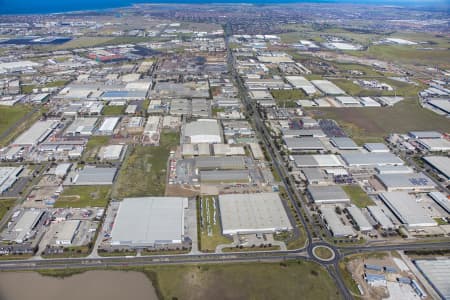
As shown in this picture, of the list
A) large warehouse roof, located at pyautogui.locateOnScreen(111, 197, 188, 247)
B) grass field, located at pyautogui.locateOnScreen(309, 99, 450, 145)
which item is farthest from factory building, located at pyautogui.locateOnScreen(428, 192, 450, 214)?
large warehouse roof, located at pyautogui.locateOnScreen(111, 197, 188, 247)

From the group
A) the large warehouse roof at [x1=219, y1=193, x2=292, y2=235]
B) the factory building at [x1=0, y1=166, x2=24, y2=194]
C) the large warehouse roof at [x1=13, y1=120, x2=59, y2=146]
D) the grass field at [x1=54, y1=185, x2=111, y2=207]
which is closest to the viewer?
the large warehouse roof at [x1=219, y1=193, x2=292, y2=235]

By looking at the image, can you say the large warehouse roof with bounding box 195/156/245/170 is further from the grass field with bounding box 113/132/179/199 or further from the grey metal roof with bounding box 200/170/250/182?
the grass field with bounding box 113/132/179/199

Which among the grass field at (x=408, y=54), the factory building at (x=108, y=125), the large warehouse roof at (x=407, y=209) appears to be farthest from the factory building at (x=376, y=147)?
the grass field at (x=408, y=54)

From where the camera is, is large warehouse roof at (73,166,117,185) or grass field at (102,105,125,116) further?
grass field at (102,105,125,116)

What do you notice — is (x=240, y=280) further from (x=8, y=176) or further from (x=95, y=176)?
(x=8, y=176)

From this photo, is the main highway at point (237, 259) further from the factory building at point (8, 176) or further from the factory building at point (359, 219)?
the factory building at point (8, 176)

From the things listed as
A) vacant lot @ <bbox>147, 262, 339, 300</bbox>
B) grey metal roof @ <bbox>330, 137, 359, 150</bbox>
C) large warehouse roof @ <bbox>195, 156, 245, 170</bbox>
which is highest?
grey metal roof @ <bbox>330, 137, 359, 150</bbox>

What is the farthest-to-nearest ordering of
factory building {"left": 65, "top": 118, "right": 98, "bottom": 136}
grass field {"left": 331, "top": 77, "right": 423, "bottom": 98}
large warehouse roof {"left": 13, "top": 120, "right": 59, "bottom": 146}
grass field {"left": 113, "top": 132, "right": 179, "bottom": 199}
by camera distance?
1. grass field {"left": 331, "top": 77, "right": 423, "bottom": 98}
2. factory building {"left": 65, "top": 118, "right": 98, "bottom": 136}
3. large warehouse roof {"left": 13, "top": 120, "right": 59, "bottom": 146}
4. grass field {"left": 113, "top": 132, "right": 179, "bottom": 199}
